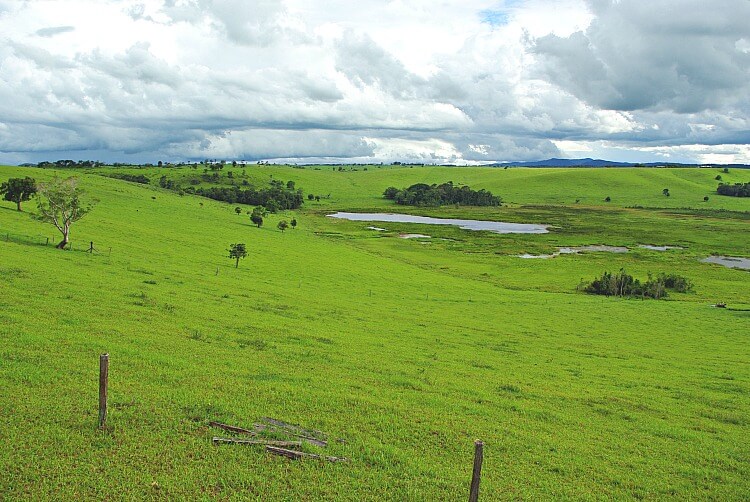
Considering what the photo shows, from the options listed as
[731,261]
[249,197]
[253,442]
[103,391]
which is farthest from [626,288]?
[249,197]

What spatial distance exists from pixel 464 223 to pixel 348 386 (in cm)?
14931

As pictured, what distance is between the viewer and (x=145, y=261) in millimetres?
48656

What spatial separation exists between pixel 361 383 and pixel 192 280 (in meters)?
25.9

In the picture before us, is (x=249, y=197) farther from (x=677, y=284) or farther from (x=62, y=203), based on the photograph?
(x=677, y=284)

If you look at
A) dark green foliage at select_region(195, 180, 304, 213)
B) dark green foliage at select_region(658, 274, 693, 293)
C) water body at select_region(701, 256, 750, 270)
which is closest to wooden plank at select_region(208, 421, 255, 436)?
dark green foliage at select_region(658, 274, 693, 293)

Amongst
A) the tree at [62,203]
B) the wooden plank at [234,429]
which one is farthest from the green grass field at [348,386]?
the tree at [62,203]

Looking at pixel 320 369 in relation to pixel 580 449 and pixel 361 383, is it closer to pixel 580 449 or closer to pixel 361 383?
pixel 361 383

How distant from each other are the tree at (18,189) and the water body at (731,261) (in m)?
112

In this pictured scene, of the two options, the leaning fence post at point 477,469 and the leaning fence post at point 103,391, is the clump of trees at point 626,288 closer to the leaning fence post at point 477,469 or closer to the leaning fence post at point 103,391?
the leaning fence post at point 477,469

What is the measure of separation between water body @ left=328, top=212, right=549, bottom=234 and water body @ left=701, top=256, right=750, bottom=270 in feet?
141

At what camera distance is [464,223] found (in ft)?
542

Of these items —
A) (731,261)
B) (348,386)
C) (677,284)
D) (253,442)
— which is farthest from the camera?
(731,261)

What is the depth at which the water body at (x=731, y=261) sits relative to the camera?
92.9 metres

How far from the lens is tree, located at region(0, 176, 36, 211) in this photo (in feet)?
215
